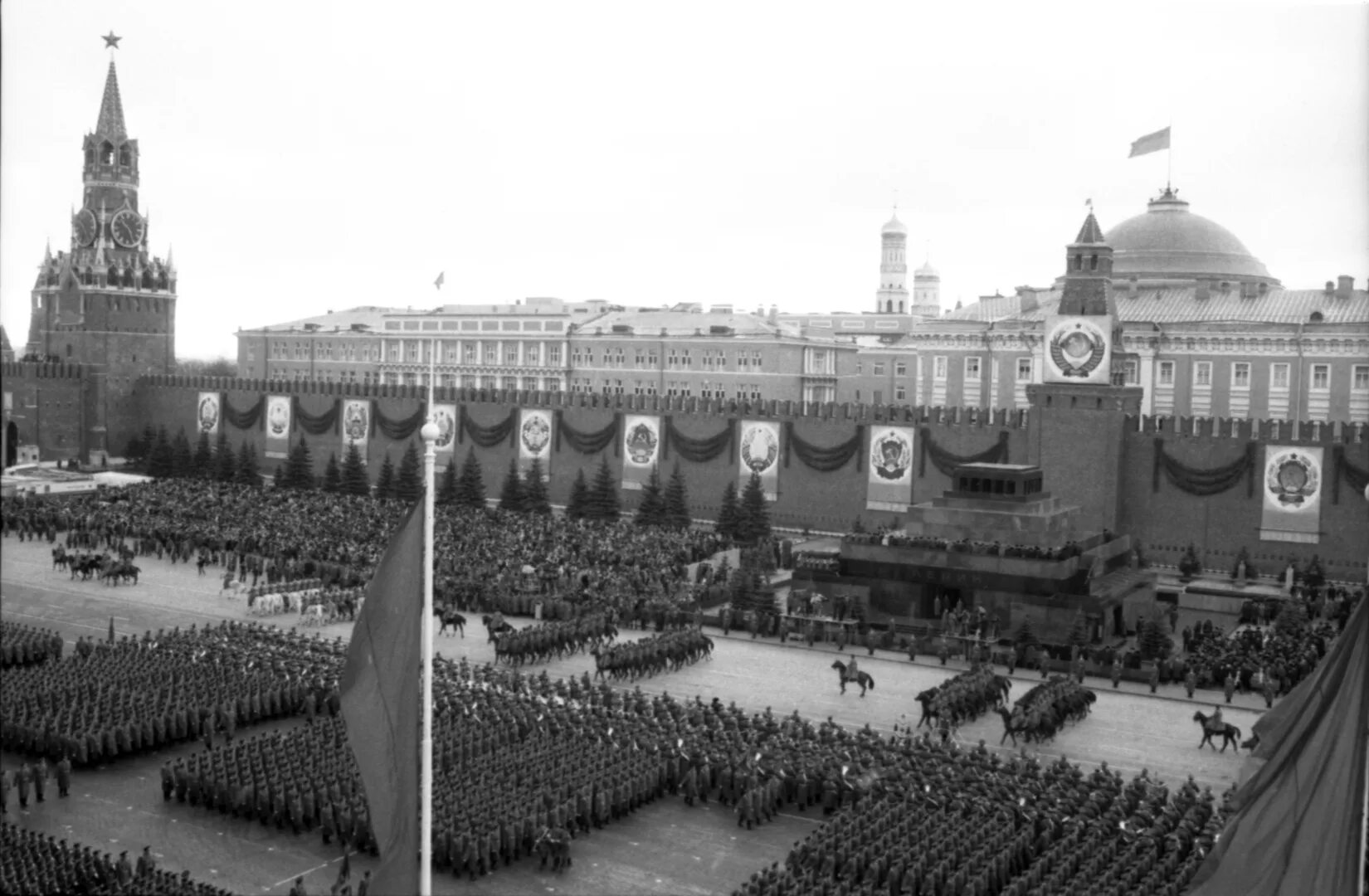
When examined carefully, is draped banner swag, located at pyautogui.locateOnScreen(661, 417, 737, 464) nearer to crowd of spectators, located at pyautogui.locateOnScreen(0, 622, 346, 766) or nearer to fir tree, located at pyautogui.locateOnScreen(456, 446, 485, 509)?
fir tree, located at pyautogui.locateOnScreen(456, 446, 485, 509)

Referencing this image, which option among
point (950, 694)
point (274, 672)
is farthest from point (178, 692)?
point (950, 694)

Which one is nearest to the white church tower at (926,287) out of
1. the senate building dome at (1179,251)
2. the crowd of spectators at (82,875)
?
the senate building dome at (1179,251)

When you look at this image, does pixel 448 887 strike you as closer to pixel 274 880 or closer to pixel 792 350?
pixel 274 880

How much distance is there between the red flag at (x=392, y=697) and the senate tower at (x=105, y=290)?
197 ft

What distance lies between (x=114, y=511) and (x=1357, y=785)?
44529mm

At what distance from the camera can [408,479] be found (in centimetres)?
5369

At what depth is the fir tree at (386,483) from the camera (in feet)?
177

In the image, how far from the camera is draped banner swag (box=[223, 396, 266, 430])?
202 ft

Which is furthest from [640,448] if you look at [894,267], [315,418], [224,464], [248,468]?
[894,267]

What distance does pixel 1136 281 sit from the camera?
196 feet

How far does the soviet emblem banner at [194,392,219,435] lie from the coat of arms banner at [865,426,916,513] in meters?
31.6

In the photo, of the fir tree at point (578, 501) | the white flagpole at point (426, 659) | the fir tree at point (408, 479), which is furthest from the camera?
the fir tree at point (408, 479)

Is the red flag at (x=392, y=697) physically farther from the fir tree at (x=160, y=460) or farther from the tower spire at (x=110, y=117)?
the tower spire at (x=110, y=117)

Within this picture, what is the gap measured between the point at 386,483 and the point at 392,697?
150 feet
